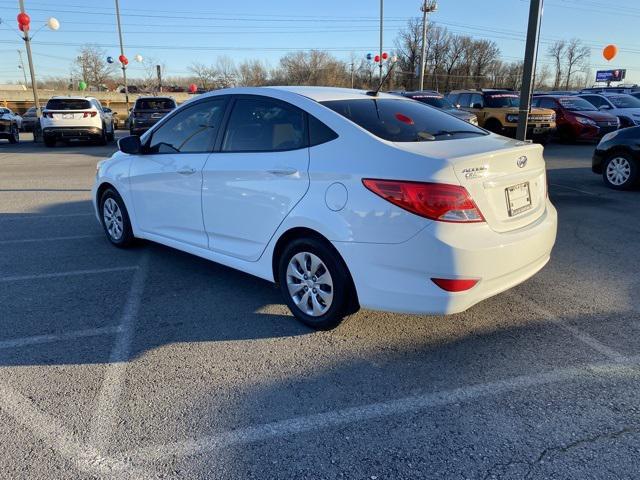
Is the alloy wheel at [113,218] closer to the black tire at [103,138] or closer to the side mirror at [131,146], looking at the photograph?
the side mirror at [131,146]

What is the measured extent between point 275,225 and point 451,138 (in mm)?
1420

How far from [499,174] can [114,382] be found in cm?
273

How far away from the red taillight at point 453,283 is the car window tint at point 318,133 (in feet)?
3.94

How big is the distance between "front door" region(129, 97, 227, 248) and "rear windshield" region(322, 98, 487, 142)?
48.9 inches

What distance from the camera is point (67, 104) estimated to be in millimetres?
17469

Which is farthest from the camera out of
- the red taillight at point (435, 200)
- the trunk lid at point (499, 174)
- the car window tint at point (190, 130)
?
the car window tint at point (190, 130)

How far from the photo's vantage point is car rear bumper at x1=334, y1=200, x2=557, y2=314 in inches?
119

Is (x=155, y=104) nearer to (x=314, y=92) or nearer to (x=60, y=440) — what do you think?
(x=314, y=92)

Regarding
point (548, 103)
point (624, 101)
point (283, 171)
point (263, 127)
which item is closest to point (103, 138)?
point (548, 103)

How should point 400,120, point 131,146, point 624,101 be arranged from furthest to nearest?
point 624,101, point 131,146, point 400,120

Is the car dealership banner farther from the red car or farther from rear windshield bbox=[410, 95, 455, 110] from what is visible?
rear windshield bbox=[410, 95, 455, 110]

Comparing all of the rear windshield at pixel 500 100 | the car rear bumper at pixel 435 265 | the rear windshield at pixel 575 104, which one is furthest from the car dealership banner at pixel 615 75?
the car rear bumper at pixel 435 265

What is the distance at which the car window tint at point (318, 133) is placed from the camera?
351 cm

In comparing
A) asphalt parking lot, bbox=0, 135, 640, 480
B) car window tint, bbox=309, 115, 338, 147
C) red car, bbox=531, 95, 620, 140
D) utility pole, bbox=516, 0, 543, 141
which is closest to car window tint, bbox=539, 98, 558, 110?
red car, bbox=531, 95, 620, 140
